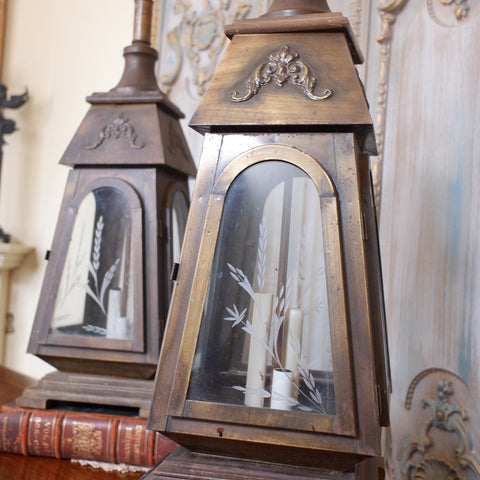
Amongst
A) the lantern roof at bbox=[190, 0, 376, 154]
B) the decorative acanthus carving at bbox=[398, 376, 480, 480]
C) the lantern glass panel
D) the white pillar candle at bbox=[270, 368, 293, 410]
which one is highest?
the lantern roof at bbox=[190, 0, 376, 154]

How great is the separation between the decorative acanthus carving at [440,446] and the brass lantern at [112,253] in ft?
1.70

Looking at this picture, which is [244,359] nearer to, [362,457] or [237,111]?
[362,457]

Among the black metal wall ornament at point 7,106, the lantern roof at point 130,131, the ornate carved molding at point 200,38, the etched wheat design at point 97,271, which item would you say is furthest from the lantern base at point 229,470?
the black metal wall ornament at point 7,106

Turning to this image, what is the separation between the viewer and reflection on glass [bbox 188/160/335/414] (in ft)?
2.21

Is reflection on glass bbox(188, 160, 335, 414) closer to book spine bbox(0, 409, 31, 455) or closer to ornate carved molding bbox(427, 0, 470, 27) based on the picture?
book spine bbox(0, 409, 31, 455)

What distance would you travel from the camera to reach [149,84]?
107 cm

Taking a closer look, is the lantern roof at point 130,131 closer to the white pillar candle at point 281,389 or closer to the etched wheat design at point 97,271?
the etched wheat design at point 97,271

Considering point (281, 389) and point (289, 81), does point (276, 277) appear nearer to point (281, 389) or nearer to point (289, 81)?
point (281, 389)

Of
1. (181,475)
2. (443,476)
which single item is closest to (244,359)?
(181,475)

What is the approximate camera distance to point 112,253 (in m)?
0.98

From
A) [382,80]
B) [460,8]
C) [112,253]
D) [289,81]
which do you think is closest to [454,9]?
[460,8]

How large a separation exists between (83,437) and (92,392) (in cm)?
7

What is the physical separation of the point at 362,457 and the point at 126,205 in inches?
21.9

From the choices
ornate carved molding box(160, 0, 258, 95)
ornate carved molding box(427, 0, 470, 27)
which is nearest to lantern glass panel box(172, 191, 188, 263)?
ornate carved molding box(160, 0, 258, 95)
